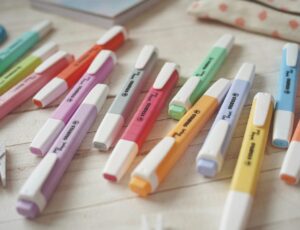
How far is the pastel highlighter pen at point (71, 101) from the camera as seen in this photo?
0.46 meters

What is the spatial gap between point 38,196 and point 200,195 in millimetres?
160

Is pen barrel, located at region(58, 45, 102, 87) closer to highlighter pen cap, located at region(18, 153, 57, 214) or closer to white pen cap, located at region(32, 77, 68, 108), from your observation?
white pen cap, located at region(32, 77, 68, 108)

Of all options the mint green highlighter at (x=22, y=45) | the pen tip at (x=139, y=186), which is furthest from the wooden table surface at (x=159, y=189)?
the mint green highlighter at (x=22, y=45)

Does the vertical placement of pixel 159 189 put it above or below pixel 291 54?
below

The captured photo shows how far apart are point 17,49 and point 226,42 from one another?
1.05 feet

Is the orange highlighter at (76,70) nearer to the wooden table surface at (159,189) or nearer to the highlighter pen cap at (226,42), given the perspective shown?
the wooden table surface at (159,189)

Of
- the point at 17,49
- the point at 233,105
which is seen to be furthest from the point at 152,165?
the point at 17,49

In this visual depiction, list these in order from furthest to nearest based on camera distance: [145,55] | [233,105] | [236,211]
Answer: [145,55], [233,105], [236,211]

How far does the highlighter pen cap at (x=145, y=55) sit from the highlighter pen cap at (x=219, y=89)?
4.1 inches

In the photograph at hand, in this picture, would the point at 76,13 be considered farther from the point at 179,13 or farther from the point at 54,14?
the point at 179,13

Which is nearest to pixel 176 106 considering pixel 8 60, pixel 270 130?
pixel 270 130

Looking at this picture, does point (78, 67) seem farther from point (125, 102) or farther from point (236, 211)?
point (236, 211)

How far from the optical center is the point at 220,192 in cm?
41

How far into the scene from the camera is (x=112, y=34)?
63cm
